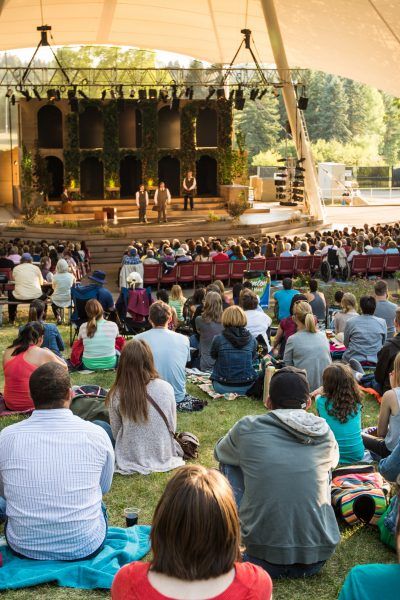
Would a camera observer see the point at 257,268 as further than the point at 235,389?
Yes

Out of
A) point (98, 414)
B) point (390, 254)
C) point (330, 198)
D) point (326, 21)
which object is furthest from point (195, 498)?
point (330, 198)

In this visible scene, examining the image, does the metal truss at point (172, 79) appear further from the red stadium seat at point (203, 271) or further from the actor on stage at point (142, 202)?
the red stadium seat at point (203, 271)

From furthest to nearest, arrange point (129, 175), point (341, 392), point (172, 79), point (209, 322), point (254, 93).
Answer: point (129, 175)
point (172, 79)
point (254, 93)
point (209, 322)
point (341, 392)

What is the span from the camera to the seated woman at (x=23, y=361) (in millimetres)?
7512

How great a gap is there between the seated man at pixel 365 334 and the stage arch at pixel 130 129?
81.3 feet

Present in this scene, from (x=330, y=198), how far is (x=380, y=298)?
33382 millimetres

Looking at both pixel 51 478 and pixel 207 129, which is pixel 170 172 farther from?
pixel 51 478

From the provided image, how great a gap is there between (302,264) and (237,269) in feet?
4.59

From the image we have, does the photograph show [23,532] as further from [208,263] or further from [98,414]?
[208,263]

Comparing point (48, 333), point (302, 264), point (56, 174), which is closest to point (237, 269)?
point (302, 264)

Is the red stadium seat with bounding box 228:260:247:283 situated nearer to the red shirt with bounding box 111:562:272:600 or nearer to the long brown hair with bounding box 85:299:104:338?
the long brown hair with bounding box 85:299:104:338

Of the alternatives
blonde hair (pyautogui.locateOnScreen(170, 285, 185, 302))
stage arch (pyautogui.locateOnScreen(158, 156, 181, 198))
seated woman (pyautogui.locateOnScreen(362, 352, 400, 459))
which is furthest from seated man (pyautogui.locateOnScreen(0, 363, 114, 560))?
stage arch (pyautogui.locateOnScreen(158, 156, 181, 198))

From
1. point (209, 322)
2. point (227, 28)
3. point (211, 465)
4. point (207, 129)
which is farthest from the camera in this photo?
point (207, 129)

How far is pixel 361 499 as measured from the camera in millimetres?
5234
